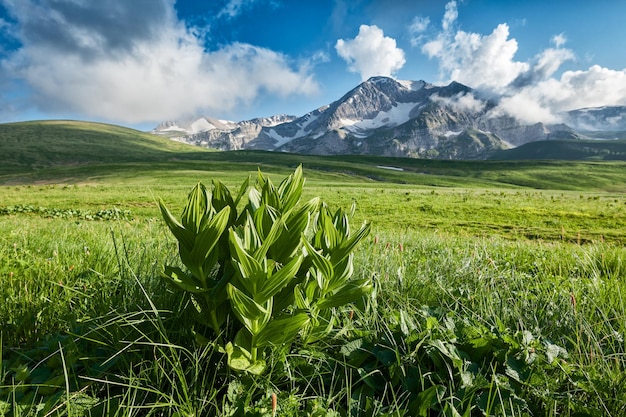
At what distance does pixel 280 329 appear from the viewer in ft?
6.33

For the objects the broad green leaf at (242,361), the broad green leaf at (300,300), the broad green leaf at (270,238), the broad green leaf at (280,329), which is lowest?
the broad green leaf at (242,361)

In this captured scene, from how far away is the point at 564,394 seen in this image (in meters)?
2.14

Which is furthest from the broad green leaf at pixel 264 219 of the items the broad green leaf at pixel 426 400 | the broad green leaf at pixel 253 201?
the broad green leaf at pixel 426 400

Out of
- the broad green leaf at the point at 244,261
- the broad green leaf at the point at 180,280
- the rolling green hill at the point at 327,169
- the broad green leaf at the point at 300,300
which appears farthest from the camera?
the rolling green hill at the point at 327,169

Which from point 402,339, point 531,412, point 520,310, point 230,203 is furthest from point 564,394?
point 230,203

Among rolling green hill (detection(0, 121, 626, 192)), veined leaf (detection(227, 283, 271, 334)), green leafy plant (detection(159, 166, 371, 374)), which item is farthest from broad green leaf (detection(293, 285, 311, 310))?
rolling green hill (detection(0, 121, 626, 192))

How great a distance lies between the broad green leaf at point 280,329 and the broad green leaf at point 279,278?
0.19 metres

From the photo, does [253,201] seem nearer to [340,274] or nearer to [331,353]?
[340,274]

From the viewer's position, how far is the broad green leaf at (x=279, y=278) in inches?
69.5

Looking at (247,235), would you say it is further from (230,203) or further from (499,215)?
(499,215)

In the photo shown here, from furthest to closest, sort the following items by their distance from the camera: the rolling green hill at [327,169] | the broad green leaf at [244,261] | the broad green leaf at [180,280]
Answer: the rolling green hill at [327,169] < the broad green leaf at [180,280] < the broad green leaf at [244,261]

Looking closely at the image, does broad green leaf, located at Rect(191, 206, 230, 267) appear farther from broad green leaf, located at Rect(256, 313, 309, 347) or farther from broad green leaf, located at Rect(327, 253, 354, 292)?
broad green leaf, located at Rect(327, 253, 354, 292)

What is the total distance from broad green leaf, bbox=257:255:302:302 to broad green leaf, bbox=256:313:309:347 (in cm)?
19

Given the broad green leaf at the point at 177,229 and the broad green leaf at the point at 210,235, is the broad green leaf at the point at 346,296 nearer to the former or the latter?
the broad green leaf at the point at 210,235
